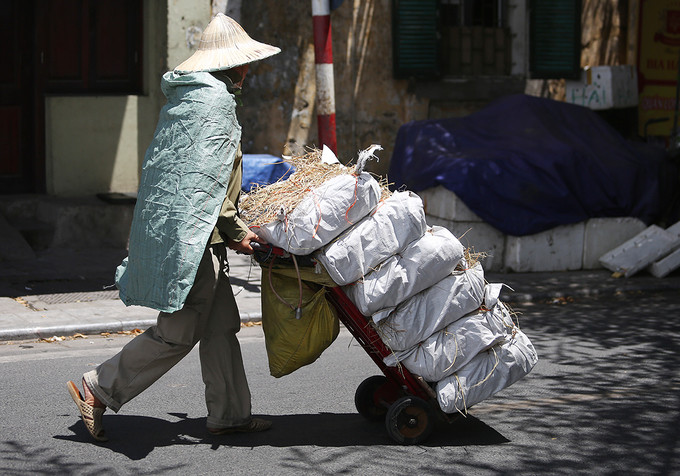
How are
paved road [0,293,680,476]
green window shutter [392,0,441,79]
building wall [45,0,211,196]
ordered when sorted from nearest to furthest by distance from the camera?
paved road [0,293,680,476]
building wall [45,0,211,196]
green window shutter [392,0,441,79]

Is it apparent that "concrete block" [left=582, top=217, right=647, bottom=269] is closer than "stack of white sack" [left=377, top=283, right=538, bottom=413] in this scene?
No

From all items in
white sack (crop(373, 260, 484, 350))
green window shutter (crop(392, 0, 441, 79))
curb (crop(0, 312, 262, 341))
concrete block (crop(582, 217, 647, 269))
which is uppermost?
green window shutter (crop(392, 0, 441, 79))

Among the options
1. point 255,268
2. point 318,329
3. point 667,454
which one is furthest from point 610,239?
point 318,329

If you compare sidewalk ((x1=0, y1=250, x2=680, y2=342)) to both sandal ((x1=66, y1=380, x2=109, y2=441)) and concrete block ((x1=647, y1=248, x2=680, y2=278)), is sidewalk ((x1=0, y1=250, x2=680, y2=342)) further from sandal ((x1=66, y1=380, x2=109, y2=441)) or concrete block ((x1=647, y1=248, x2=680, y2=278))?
sandal ((x1=66, y1=380, x2=109, y2=441))

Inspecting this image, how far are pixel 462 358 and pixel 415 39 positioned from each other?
30.7 feet

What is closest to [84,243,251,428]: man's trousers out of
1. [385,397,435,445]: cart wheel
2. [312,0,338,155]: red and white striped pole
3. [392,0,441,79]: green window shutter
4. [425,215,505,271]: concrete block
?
[385,397,435,445]: cart wheel

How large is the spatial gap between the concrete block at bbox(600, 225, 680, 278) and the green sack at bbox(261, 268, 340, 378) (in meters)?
6.23

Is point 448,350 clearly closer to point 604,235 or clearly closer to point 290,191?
point 290,191

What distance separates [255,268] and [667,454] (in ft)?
20.5

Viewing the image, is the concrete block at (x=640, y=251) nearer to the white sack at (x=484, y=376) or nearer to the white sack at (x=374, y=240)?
the white sack at (x=484, y=376)

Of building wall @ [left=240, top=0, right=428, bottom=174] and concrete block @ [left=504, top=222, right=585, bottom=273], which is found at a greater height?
building wall @ [left=240, top=0, right=428, bottom=174]

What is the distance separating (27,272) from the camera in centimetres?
855

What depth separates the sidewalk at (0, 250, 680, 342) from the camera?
6711mm

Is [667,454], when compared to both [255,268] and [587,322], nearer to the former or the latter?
[587,322]
